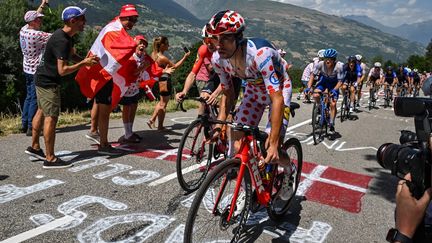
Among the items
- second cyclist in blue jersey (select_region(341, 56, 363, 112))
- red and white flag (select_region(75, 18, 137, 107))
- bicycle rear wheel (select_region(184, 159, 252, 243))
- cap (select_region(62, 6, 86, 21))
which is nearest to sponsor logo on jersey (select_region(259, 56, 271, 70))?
bicycle rear wheel (select_region(184, 159, 252, 243))

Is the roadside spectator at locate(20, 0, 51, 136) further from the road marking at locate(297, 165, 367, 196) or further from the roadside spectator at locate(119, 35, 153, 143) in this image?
the road marking at locate(297, 165, 367, 196)

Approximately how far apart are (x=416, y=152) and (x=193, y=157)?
3161 mm

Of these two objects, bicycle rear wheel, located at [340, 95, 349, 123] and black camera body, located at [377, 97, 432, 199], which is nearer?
black camera body, located at [377, 97, 432, 199]

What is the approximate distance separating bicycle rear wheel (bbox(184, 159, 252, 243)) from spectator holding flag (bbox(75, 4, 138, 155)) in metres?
3.65

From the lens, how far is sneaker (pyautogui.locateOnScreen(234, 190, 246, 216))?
3.18 meters

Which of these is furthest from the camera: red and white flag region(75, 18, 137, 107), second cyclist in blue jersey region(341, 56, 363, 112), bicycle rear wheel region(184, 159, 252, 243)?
second cyclist in blue jersey region(341, 56, 363, 112)

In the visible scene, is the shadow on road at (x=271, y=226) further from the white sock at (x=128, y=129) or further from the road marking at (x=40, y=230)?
the white sock at (x=128, y=129)

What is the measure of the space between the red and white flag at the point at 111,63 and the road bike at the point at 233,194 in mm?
3429

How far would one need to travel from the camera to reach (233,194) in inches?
122

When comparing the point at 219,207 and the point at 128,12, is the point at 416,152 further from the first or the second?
the point at 128,12

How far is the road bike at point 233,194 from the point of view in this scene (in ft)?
9.41

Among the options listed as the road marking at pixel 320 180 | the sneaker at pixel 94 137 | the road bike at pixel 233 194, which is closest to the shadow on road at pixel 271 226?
the road bike at pixel 233 194

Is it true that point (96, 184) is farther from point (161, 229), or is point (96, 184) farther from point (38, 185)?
point (161, 229)

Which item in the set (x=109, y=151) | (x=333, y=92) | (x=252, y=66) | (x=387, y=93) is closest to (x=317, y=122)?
(x=333, y=92)
